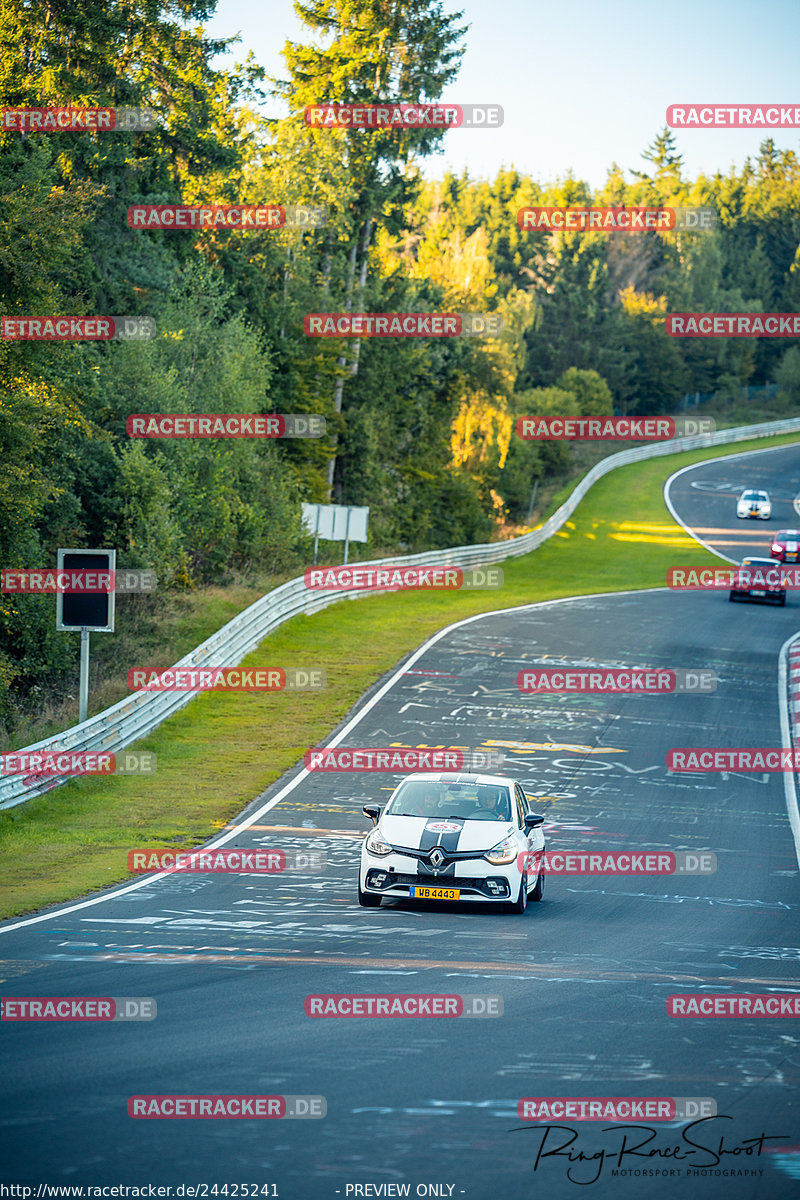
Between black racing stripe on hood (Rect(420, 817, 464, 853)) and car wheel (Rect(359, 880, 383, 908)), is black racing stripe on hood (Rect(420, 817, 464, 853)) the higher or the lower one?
the higher one

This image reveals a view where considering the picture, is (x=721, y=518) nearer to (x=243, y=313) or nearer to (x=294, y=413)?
(x=294, y=413)

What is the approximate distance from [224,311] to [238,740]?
26.9 m

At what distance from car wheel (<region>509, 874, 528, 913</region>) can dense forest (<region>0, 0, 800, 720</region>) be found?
15336 millimetres

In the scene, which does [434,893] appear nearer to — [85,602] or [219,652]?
[85,602]

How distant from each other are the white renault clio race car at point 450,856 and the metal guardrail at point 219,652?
7445mm

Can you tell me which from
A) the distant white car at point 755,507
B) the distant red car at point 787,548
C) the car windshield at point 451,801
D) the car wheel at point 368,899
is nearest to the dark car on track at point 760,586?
the distant red car at point 787,548

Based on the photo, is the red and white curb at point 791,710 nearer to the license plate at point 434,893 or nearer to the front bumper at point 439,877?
the front bumper at point 439,877

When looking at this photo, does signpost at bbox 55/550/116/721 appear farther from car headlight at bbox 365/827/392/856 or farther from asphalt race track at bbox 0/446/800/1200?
car headlight at bbox 365/827/392/856

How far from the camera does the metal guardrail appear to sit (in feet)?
67.7

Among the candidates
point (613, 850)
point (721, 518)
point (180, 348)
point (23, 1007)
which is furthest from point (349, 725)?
point (721, 518)

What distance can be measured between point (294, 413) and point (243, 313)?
5674 mm

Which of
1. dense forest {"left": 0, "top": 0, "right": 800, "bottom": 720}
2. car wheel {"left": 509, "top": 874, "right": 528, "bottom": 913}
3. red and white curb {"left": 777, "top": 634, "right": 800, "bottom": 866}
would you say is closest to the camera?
car wheel {"left": 509, "top": 874, "right": 528, "bottom": 913}

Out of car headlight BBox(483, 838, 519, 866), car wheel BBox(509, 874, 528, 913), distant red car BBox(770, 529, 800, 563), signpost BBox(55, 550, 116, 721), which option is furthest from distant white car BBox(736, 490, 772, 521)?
car headlight BBox(483, 838, 519, 866)

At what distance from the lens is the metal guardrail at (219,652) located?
67.7 feet
